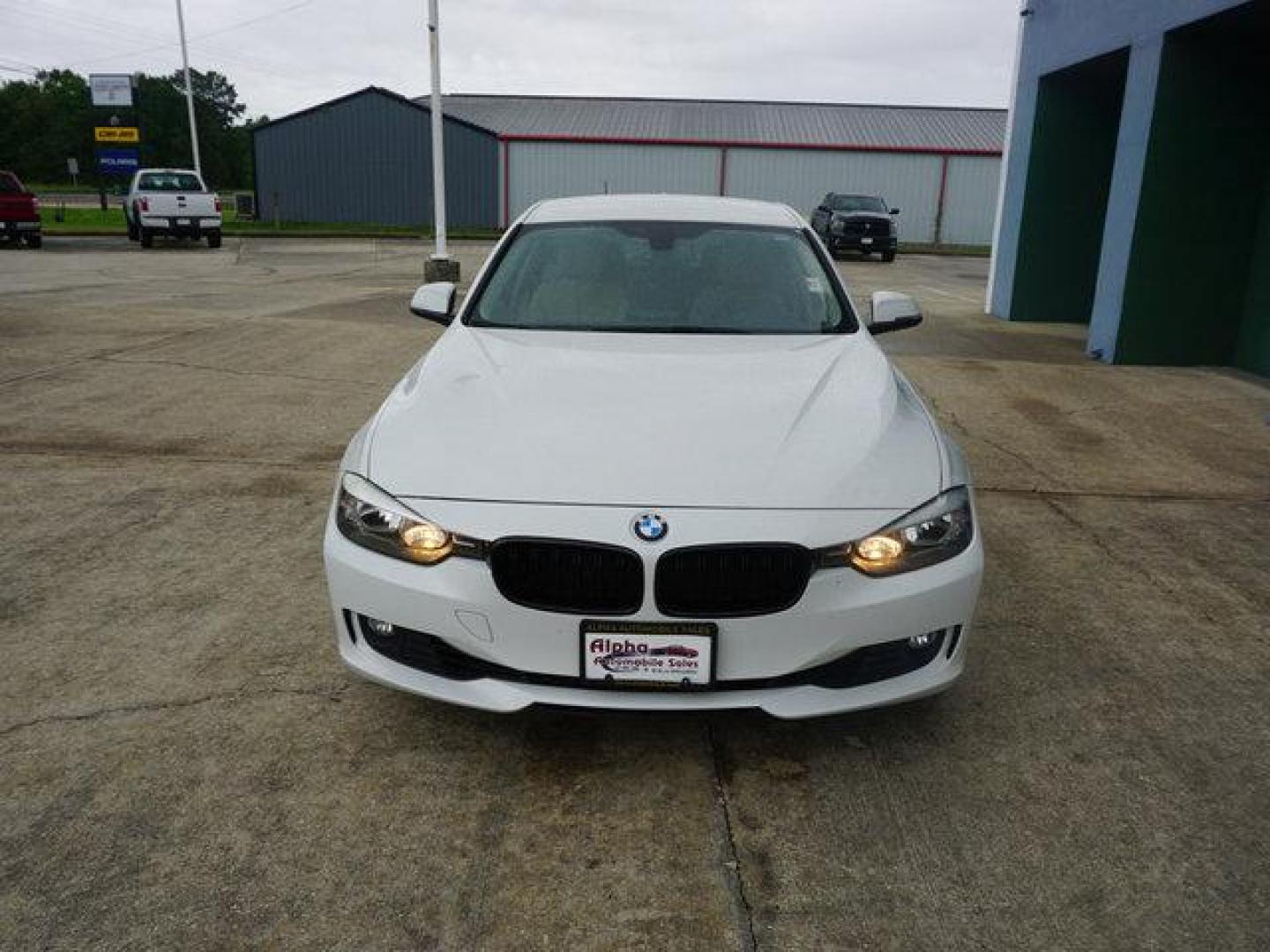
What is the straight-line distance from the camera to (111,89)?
4028 cm

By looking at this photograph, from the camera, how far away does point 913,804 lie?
268cm

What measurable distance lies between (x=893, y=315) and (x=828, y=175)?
33.5 metres

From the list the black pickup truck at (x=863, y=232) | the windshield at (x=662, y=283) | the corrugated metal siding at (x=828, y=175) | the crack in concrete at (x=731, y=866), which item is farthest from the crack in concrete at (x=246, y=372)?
the corrugated metal siding at (x=828, y=175)

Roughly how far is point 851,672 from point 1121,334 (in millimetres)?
8682

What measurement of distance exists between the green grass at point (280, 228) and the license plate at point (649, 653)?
3021 cm

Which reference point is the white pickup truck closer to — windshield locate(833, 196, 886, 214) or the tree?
windshield locate(833, 196, 886, 214)

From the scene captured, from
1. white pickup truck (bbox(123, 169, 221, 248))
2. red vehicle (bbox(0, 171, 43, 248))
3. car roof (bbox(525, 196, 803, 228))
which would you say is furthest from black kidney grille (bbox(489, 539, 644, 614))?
white pickup truck (bbox(123, 169, 221, 248))

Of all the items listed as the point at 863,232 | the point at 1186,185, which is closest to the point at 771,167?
the point at 863,232

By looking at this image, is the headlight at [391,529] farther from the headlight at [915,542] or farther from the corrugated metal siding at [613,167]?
the corrugated metal siding at [613,167]

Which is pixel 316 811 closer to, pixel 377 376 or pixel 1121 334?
pixel 377 376

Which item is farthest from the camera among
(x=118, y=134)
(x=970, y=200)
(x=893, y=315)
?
(x=118, y=134)

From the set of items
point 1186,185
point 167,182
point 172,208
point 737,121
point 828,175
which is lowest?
point 172,208

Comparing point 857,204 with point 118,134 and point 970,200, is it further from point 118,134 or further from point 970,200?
point 118,134

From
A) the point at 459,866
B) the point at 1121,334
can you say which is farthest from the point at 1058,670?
the point at 1121,334
